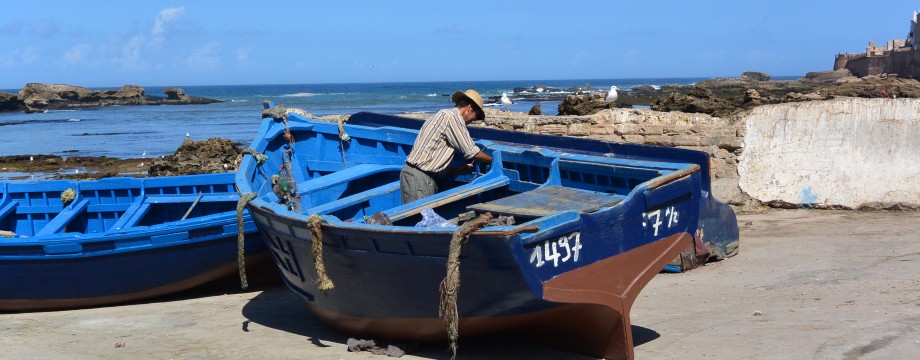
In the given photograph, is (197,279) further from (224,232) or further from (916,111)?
(916,111)

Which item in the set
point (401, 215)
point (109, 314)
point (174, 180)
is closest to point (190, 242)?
point (109, 314)

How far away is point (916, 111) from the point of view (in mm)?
9594

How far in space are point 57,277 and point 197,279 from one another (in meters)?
1.17

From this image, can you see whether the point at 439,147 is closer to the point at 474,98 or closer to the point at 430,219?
the point at 474,98

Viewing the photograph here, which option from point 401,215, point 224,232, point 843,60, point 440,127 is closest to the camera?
point 401,215

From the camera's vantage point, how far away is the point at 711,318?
6.34 m

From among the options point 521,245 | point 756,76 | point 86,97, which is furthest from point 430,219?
point 756,76

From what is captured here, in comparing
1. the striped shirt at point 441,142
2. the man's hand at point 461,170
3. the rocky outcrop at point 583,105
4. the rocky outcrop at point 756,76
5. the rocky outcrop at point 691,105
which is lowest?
the rocky outcrop at point 756,76

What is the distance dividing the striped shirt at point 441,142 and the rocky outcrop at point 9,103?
59.9m

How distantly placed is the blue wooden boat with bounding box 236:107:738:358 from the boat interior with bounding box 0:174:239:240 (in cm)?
149

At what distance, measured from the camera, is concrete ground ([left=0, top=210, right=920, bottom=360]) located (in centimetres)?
570

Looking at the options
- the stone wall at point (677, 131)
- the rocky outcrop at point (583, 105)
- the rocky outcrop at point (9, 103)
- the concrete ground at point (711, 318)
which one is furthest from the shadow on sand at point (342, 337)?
the rocky outcrop at point (9, 103)

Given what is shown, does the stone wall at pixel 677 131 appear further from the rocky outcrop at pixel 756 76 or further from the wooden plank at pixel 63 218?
the rocky outcrop at pixel 756 76

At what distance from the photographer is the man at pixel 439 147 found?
700 centimetres
